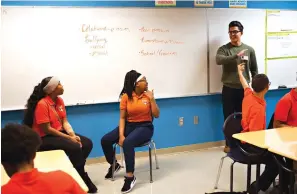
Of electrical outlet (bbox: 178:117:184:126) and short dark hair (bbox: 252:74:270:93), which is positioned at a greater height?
short dark hair (bbox: 252:74:270:93)

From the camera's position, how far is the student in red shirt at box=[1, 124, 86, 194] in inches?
54.8

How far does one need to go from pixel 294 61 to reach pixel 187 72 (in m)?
1.70

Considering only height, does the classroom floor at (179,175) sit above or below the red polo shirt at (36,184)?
below

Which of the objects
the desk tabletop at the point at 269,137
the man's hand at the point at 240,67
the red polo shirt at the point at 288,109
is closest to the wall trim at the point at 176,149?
the man's hand at the point at 240,67

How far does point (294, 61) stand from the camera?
16.4 feet

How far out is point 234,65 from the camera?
433 centimetres

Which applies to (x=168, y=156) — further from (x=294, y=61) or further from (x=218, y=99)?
(x=294, y=61)

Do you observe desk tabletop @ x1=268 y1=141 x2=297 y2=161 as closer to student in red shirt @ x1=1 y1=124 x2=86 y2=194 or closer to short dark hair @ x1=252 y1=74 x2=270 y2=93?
short dark hair @ x1=252 y1=74 x2=270 y2=93

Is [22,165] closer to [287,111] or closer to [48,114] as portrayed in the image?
[48,114]

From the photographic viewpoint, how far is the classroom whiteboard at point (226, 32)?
4.46 meters

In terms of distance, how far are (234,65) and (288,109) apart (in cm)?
150

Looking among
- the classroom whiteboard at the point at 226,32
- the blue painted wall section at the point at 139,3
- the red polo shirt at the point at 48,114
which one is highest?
the blue painted wall section at the point at 139,3

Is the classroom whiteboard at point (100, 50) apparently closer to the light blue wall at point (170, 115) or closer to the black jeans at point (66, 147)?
the light blue wall at point (170, 115)

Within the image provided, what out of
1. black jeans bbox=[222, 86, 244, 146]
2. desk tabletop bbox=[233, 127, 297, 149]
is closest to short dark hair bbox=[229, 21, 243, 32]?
black jeans bbox=[222, 86, 244, 146]
